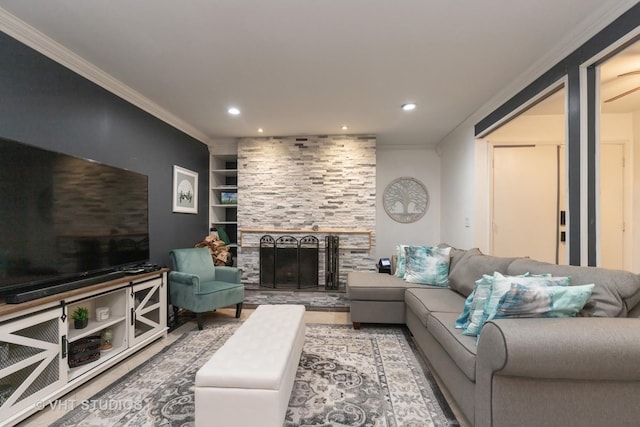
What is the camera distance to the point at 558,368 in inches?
45.7

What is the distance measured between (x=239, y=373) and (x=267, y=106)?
285cm

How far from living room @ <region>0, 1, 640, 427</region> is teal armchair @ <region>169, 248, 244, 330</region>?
36 centimetres

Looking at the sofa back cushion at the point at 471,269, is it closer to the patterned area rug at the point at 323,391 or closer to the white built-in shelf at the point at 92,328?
the patterned area rug at the point at 323,391

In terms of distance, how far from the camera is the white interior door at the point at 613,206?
10.6 ft

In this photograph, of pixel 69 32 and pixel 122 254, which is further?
pixel 122 254

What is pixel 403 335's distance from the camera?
2.79 metres

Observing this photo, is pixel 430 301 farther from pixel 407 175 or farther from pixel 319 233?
pixel 407 175

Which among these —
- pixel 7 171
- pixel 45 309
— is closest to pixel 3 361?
pixel 45 309

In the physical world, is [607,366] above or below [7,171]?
below

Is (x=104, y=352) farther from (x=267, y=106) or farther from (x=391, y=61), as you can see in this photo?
(x=391, y=61)

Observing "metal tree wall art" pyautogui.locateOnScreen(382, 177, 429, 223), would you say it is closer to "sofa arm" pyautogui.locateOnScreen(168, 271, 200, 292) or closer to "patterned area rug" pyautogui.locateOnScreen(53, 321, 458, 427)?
"patterned area rug" pyautogui.locateOnScreen(53, 321, 458, 427)

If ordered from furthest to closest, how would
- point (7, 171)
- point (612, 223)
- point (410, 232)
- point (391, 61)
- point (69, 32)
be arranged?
point (410, 232) → point (612, 223) → point (391, 61) → point (69, 32) → point (7, 171)

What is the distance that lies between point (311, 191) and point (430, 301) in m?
2.71

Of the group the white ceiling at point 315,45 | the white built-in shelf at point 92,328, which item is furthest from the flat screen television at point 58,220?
the white ceiling at point 315,45
